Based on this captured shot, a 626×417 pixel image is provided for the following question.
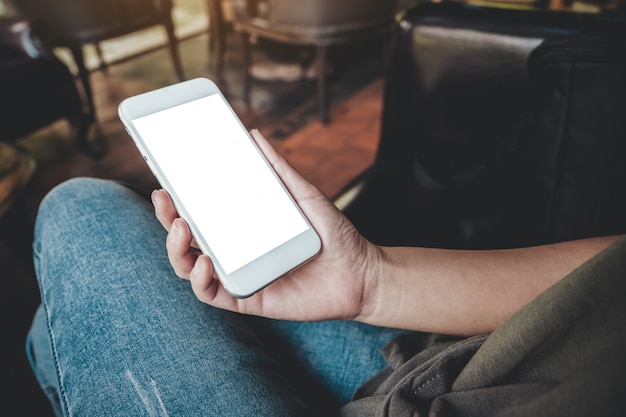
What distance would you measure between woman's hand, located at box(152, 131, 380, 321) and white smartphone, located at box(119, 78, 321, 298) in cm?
2

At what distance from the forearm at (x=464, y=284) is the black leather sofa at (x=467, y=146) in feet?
0.61

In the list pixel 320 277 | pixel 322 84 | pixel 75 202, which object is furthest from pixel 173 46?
pixel 320 277

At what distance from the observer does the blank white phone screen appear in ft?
1.80

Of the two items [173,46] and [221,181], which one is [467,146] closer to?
[221,181]

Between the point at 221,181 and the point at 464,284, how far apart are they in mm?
359

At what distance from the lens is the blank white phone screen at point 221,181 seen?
1.80ft

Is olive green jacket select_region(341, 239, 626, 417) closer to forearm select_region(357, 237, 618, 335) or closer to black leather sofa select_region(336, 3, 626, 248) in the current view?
forearm select_region(357, 237, 618, 335)

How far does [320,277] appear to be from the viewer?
570 millimetres

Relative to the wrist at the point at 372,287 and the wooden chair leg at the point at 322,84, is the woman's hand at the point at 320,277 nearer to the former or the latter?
the wrist at the point at 372,287

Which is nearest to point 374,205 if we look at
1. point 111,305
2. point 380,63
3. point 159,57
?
point 111,305

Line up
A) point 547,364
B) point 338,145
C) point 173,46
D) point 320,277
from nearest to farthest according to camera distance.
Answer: point 547,364
point 320,277
point 338,145
point 173,46

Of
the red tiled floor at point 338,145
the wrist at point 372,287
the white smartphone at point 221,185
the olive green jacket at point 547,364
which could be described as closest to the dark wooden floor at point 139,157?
the red tiled floor at point 338,145

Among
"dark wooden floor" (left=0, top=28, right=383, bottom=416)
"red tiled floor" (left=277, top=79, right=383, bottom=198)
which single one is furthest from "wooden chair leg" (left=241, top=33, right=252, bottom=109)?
"red tiled floor" (left=277, top=79, right=383, bottom=198)

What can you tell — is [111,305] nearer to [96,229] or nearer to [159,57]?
[96,229]
